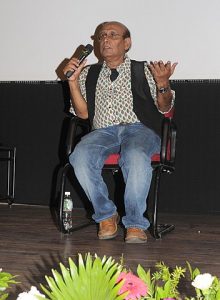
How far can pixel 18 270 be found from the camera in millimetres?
1590

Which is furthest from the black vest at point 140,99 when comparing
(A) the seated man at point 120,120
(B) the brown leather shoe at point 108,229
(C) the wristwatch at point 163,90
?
(B) the brown leather shoe at point 108,229

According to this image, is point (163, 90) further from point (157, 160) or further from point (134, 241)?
point (134, 241)

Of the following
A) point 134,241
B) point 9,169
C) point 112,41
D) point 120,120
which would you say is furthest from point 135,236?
point 9,169

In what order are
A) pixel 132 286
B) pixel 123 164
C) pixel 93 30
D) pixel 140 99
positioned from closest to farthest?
1. pixel 132 286
2. pixel 123 164
3. pixel 140 99
4. pixel 93 30

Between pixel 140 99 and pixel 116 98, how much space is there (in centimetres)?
12

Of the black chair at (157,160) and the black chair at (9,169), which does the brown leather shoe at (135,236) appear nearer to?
the black chair at (157,160)

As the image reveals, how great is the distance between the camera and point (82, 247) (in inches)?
83.2

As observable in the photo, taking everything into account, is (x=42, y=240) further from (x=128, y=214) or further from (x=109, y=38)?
(x=109, y=38)

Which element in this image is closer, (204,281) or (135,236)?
(204,281)

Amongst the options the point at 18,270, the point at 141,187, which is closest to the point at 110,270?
the point at 18,270

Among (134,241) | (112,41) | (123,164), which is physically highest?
(112,41)

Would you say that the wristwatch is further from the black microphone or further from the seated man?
the black microphone

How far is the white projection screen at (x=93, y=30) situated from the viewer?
328cm

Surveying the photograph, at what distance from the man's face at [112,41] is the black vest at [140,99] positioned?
9 centimetres
